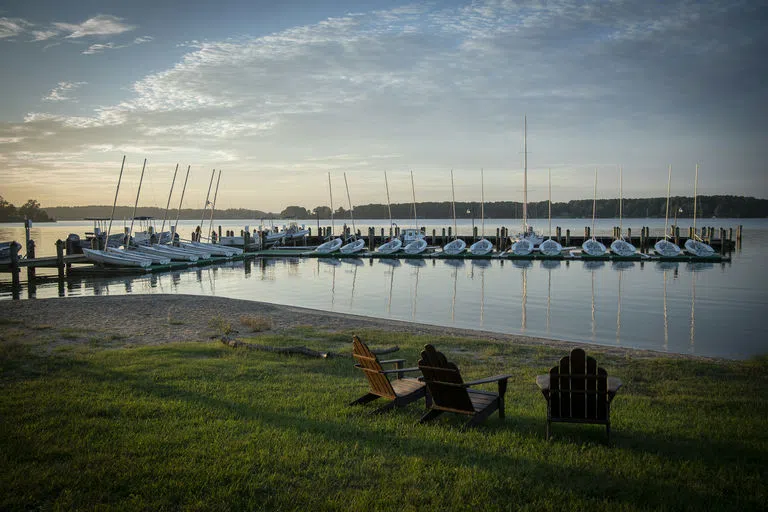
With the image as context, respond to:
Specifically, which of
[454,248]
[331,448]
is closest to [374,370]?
[331,448]

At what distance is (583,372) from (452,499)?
2244 millimetres

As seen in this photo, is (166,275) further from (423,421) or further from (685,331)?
(423,421)

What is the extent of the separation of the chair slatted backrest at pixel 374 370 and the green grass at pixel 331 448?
30 centimetres

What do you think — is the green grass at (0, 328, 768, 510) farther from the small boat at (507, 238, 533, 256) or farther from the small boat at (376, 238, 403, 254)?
the small boat at (376, 238, 403, 254)

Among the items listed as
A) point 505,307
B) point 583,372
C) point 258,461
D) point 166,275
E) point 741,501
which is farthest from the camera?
point 166,275

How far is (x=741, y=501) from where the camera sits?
4.59 meters

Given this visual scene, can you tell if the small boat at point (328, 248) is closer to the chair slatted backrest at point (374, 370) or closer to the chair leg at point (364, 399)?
the chair leg at point (364, 399)

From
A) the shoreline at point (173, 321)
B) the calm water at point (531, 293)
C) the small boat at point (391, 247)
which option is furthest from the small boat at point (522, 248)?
the shoreline at point (173, 321)

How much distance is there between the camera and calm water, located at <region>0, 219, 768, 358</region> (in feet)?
60.1

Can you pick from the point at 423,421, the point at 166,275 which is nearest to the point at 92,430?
the point at 423,421

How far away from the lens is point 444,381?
20.6ft

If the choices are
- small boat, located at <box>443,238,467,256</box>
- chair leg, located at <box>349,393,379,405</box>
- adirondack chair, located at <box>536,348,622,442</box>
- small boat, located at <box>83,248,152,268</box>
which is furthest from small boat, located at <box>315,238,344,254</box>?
adirondack chair, located at <box>536,348,622,442</box>

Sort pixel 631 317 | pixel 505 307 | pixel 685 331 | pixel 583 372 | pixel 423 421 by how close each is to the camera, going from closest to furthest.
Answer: pixel 583 372 < pixel 423 421 < pixel 685 331 < pixel 631 317 < pixel 505 307

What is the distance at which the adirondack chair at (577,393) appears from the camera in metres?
5.86
